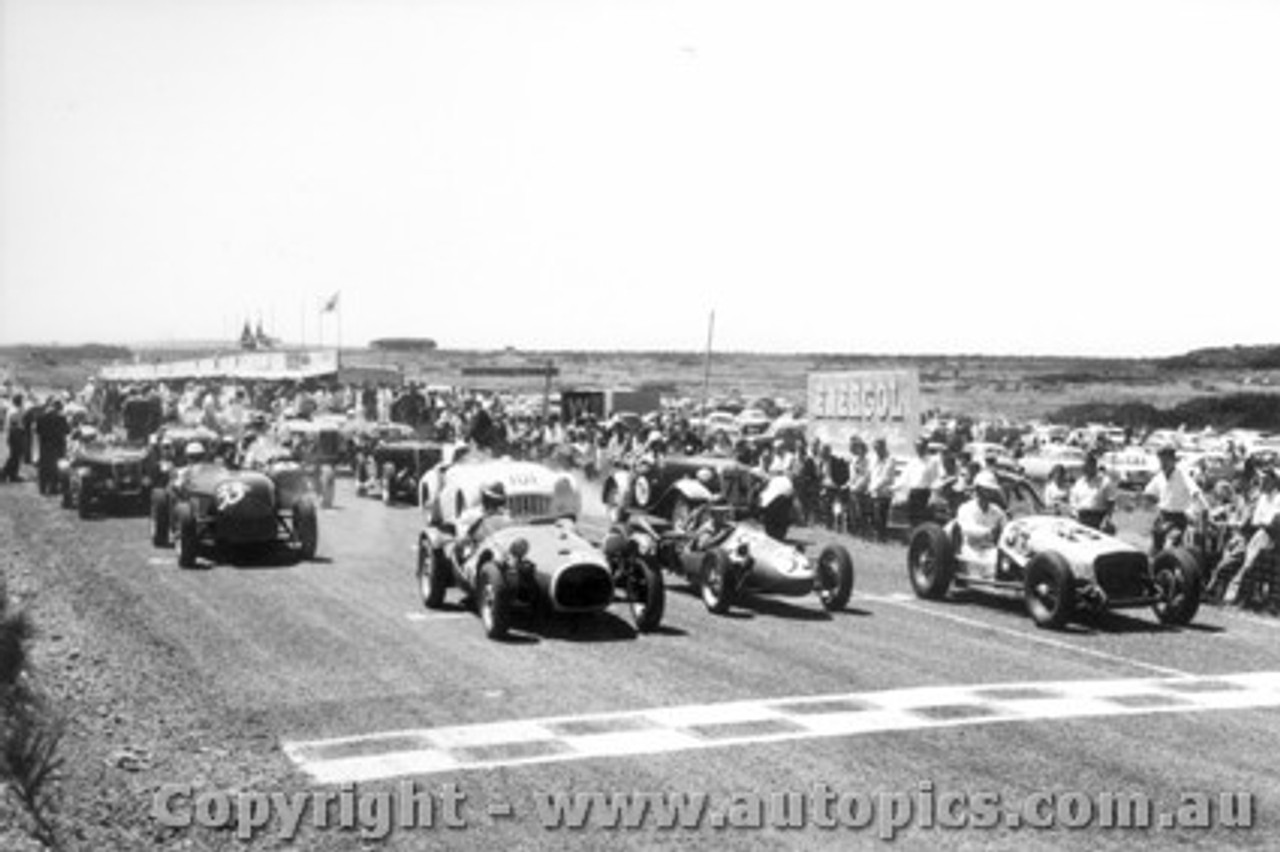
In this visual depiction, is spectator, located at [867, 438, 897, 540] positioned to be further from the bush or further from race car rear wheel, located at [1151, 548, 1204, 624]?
the bush

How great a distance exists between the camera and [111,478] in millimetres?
24234

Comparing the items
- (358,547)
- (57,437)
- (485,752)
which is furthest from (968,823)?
(57,437)

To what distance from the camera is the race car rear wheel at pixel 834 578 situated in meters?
15.5

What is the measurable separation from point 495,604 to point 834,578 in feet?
14.0

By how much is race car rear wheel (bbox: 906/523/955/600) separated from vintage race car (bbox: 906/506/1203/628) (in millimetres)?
493

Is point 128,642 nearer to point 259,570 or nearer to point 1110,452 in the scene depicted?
point 259,570

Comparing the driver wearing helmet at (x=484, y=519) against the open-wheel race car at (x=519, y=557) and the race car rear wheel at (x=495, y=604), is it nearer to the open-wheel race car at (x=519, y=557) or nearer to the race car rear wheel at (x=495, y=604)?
the open-wheel race car at (x=519, y=557)

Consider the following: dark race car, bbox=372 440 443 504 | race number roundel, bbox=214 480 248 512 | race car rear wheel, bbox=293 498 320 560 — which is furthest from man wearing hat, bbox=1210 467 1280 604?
dark race car, bbox=372 440 443 504

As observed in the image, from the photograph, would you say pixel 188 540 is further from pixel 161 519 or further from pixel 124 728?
pixel 124 728

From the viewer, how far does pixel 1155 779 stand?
893 cm

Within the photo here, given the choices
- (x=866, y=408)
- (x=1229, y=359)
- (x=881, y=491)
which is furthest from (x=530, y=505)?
(x=1229, y=359)

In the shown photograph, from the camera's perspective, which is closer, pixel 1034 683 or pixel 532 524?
pixel 1034 683

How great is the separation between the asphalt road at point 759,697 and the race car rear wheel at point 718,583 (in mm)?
158

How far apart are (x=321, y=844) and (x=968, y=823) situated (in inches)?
145
